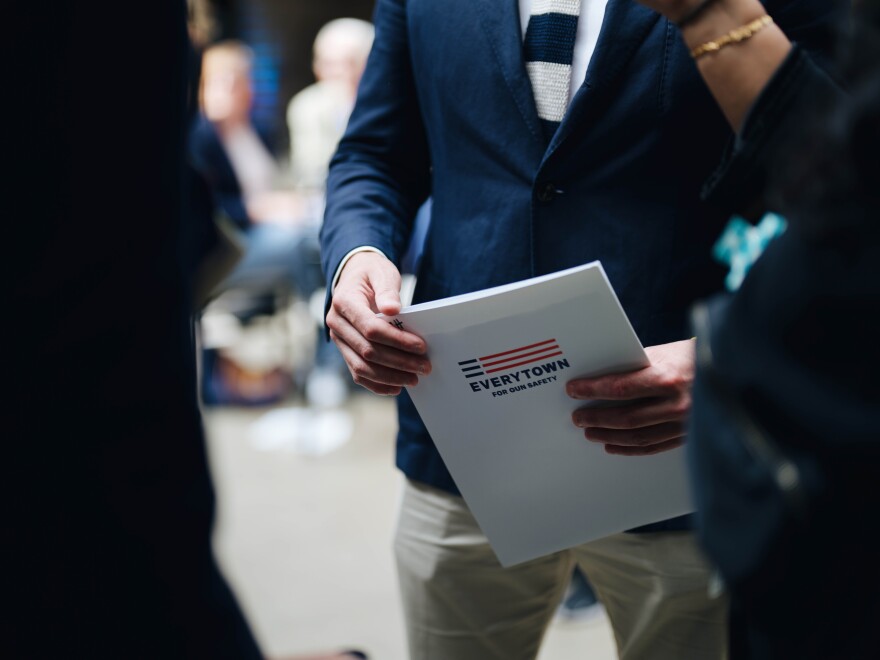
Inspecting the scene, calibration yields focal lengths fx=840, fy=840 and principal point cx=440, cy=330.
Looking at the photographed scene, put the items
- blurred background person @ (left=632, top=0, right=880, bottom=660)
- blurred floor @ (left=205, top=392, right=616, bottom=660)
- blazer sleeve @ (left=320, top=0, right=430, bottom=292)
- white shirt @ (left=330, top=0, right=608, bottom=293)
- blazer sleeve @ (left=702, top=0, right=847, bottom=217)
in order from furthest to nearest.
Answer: blurred floor @ (left=205, top=392, right=616, bottom=660), blazer sleeve @ (left=320, top=0, right=430, bottom=292), white shirt @ (left=330, top=0, right=608, bottom=293), blazer sleeve @ (left=702, top=0, right=847, bottom=217), blurred background person @ (left=632, top=0, right=880, bottom=660)

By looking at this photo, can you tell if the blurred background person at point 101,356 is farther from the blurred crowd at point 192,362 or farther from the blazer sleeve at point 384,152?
the blazer sleeve at point 384,152

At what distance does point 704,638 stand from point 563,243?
502 mm

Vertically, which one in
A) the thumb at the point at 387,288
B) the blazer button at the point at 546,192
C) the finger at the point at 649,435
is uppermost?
the blazer button at the point at 546,192

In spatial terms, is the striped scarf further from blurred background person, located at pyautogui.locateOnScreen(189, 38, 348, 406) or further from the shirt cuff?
blurred background person, located at pyautogui.locateOnScreen(189, 38, 348, 406)

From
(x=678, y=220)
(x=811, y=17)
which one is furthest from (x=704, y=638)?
(x=811, y=17)

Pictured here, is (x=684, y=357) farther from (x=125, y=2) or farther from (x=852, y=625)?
(x=125, y=2)

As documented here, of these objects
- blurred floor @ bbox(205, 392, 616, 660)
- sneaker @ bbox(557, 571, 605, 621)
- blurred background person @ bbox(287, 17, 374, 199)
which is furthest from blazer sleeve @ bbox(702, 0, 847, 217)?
blurred background person @ bbox(287, 17, 374, 199)

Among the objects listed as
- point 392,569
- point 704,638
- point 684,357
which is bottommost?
point 392,569

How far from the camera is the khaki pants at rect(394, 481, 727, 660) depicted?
1.00 metres

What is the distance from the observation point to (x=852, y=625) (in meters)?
0.50

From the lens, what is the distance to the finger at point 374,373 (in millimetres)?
910

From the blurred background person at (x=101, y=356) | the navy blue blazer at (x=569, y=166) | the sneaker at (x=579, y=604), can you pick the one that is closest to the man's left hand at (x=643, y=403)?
the navy blue blazer at (x=569, y=166)

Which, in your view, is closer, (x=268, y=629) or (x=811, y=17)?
(x=811, y=17)

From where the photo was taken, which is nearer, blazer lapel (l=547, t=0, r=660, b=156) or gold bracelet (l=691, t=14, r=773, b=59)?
gold bracelet (l=691, t=14, r=773, b=59)
